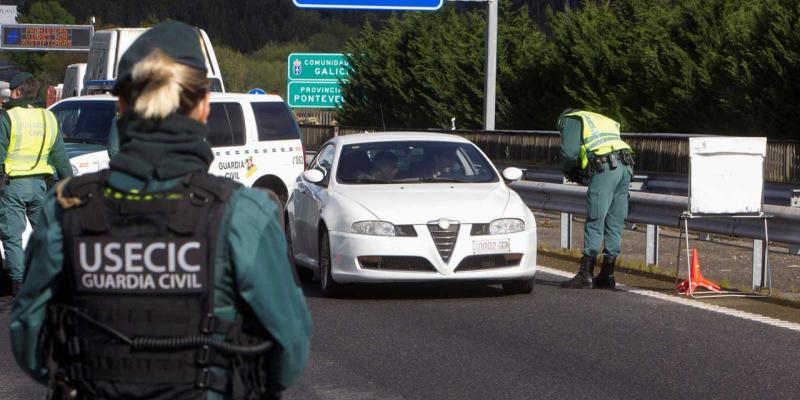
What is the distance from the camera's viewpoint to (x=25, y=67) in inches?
5172

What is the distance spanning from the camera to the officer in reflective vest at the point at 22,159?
11.1 m

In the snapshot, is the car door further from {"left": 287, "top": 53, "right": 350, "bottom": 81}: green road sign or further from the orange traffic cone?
{"left": 287, "top": 53, "right": 350, "bottom": 81}: green road sign

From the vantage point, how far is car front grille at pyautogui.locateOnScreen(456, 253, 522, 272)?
1138 cm

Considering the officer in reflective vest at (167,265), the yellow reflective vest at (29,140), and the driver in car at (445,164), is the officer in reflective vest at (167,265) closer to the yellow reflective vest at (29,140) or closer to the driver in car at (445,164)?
the yellow reflective vest at (29,140)

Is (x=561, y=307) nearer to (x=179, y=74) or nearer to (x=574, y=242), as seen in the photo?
(x=574, y=242)

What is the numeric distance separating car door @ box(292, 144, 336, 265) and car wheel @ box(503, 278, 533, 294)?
1.66 meters

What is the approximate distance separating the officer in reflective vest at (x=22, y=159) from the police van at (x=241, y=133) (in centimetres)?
513

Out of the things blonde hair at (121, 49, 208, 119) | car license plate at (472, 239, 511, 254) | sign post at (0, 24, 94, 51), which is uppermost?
sign post at (0, 24, 94, 51)

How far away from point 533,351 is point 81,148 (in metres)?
8.61

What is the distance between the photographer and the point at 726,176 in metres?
12.0

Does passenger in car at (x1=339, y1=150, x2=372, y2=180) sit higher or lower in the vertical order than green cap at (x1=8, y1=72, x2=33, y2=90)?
lower

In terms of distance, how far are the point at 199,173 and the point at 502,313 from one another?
307 inches

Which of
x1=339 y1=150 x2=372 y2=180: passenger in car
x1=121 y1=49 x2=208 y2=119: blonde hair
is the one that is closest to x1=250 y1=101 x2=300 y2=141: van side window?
x1=339 y1=150 x2=372 y2=180: passenger in car

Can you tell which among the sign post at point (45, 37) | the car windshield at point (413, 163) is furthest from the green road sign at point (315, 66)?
the sign post at point (45, 37)
